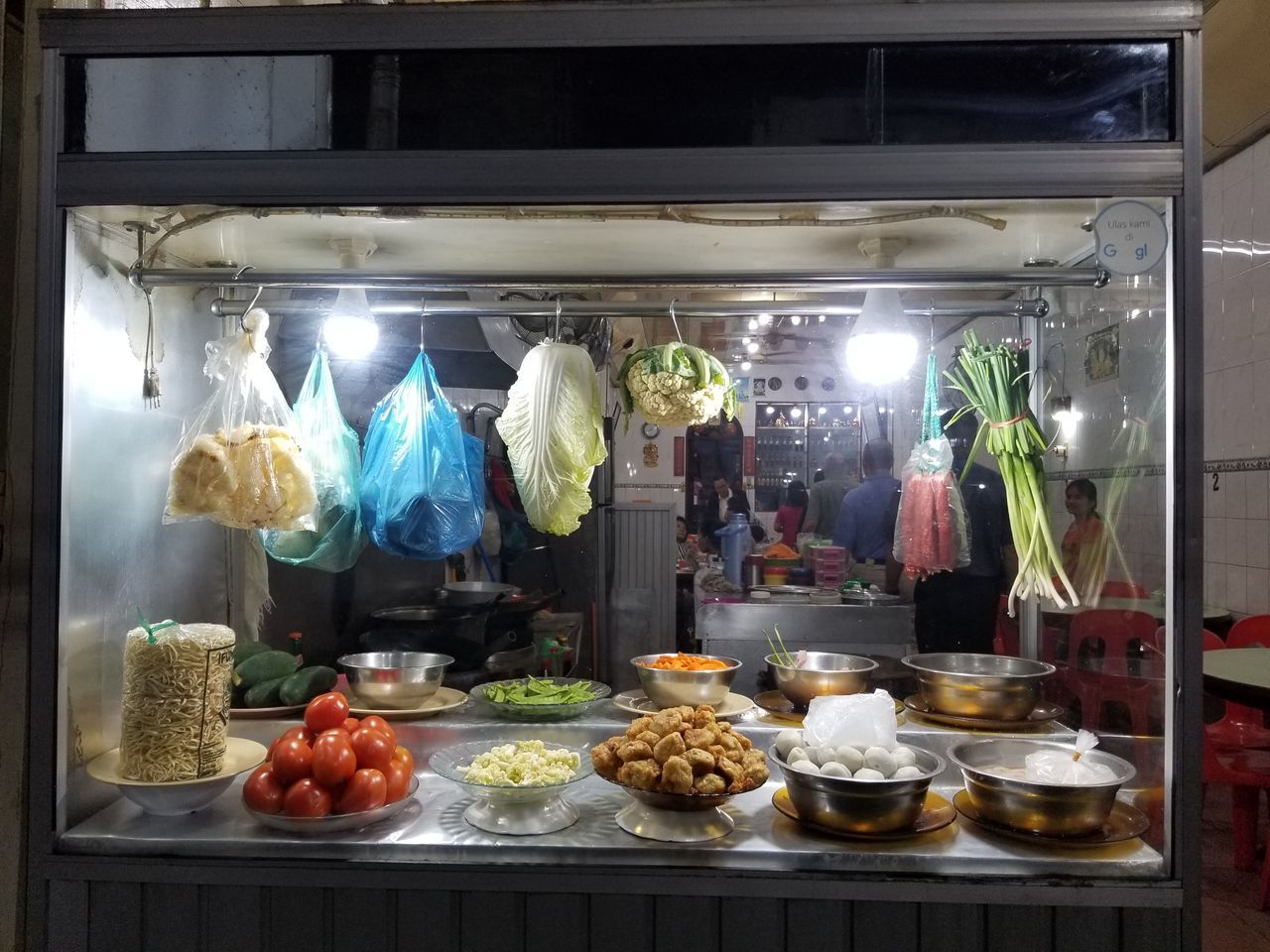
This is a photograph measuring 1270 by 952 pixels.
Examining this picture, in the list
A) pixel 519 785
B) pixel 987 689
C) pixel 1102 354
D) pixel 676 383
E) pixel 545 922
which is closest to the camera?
pixel 545 922

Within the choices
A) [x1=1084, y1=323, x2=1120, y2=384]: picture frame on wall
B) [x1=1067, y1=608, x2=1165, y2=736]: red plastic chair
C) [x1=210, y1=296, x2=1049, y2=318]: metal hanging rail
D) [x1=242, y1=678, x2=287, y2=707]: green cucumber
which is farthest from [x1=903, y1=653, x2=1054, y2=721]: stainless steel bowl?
[x1=242, y1=678, x2=287, y2=707]: green cucumber

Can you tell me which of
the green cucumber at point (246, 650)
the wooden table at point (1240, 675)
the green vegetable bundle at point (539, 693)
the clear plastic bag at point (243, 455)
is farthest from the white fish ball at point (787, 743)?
the wooden table at point (1240, 675)

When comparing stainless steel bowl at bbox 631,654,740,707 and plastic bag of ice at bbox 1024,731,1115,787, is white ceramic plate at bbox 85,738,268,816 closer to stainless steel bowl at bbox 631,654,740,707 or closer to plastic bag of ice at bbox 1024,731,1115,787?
stainless steel bowl at bbox 631,654,740,707

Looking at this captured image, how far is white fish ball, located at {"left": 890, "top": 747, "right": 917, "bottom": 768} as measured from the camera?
2.12 m

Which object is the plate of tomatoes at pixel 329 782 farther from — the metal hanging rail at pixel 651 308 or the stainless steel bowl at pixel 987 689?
the stainless steel bowl at pixel 987 689

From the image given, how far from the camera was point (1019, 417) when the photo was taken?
2.86 meters

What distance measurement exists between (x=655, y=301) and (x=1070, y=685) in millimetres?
1804

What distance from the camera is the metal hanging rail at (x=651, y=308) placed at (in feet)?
9.44

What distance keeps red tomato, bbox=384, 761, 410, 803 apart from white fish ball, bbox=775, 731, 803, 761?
3.20 ft

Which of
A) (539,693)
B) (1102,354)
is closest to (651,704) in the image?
(539,693)

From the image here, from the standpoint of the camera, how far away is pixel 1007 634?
9.76 feet

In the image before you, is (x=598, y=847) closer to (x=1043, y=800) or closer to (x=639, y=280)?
(x=1043, y=800)

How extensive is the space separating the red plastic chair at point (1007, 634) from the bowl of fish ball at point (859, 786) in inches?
36.7

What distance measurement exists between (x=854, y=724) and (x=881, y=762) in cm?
16
